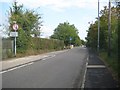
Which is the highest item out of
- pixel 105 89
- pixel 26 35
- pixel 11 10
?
pixel 11 10

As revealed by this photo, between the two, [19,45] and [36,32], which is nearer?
[19,45]

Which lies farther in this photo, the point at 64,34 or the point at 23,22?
the point at 64,34

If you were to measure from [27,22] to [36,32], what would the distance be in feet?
25.9

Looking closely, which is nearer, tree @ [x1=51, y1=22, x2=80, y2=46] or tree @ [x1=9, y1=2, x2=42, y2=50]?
tree @ [x1=9, y1=2, x2=42, y2=50]

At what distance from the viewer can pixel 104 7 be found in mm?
59438

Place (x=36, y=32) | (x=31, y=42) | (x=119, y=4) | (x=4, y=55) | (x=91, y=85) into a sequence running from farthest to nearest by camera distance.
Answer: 1. (x=36, y=32)
2. (x=31, y=42)
3. (x=4, y=55)
4. (x=119, y=4)
5. (x=91, y=85)

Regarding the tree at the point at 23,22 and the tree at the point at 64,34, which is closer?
the tree at the point at 23,22

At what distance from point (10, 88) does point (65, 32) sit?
13092 cm

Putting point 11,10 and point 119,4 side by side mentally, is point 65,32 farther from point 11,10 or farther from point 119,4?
point 119,4

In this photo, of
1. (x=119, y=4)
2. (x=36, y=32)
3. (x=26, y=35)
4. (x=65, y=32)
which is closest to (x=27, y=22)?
(x=26, y=35)

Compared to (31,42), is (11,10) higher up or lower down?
higher up

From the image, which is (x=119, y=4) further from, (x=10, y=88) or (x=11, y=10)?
(x=11, y=10)

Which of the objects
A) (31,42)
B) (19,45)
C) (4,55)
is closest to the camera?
(4,55)

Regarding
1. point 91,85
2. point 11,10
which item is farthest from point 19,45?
point 91,85
